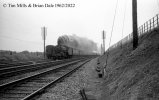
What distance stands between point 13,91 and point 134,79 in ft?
16.7

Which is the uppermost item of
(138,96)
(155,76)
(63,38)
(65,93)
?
(63,38)

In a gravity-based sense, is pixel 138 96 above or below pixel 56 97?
above

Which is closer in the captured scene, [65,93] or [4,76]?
[65,93]

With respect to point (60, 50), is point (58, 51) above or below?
below

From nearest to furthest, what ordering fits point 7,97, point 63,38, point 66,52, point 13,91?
point 7,97 < point 13,91 < point 66,52 < point 63,38

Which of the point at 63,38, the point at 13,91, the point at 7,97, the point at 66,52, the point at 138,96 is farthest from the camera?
the point at 63,38

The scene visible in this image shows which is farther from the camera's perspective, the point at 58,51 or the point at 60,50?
the point at 58,51

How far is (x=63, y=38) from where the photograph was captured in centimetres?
4159

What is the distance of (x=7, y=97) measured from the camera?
7.47 meters

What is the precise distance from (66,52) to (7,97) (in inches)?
1217

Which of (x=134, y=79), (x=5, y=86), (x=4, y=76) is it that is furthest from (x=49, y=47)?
(x=134, y=79)

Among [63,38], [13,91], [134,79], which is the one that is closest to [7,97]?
[13,91]

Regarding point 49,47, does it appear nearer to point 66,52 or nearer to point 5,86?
point 66,52

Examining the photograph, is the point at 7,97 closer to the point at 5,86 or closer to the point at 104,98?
the point at 5,86
